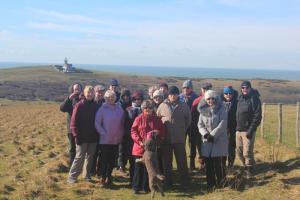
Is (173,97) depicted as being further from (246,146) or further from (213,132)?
(246,146)

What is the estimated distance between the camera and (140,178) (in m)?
9.74

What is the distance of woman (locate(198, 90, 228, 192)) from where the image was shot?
920cm

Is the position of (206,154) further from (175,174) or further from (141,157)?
(175,174)

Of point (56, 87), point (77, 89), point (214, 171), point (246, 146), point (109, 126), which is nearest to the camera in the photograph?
point (214, 171)

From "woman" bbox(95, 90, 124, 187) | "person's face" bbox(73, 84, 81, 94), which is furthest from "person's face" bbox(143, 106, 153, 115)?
"person's face" bbox(73, 84, 81, 94)

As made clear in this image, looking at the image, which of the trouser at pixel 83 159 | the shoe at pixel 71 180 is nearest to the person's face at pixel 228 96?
the trouser at pixel 83 159

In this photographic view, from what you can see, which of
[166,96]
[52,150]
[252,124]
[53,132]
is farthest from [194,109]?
[53,132]

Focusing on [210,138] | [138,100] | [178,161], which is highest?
[138,100]

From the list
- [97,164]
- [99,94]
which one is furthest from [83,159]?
[99,94]

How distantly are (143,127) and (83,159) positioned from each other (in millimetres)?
2095

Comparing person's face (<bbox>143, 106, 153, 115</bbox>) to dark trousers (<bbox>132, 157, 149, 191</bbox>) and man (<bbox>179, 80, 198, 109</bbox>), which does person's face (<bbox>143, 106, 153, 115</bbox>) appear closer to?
dark trousers (<bbox>132, 157, 149, 191</bbox>)

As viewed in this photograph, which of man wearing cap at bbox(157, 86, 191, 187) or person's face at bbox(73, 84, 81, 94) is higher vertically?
person's face at bbox(73, 84, 81, 94)

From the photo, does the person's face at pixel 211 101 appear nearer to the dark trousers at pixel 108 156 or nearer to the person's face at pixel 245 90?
the person's face at pixel 245 90

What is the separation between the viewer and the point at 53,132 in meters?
22.0
